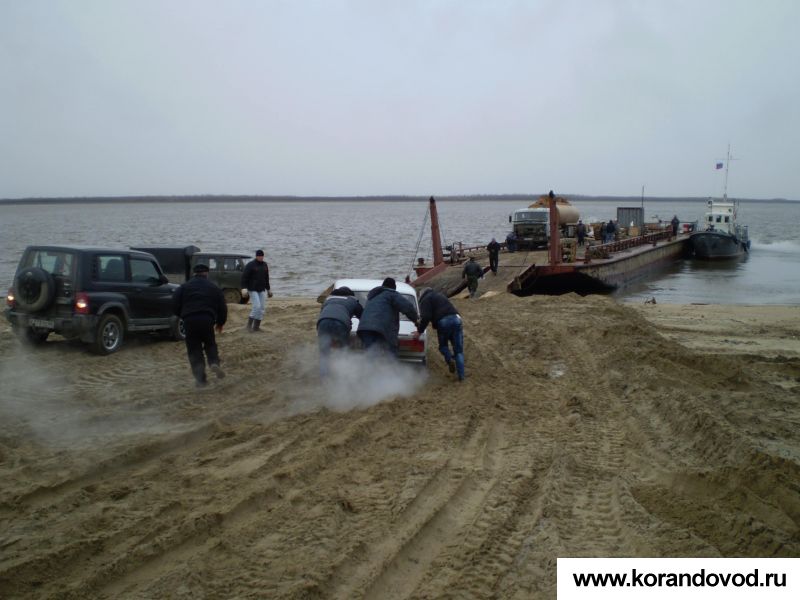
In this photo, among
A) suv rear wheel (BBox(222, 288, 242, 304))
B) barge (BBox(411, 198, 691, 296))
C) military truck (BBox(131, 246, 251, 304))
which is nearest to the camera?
military truck (BBox(131, 246, 251, 304))

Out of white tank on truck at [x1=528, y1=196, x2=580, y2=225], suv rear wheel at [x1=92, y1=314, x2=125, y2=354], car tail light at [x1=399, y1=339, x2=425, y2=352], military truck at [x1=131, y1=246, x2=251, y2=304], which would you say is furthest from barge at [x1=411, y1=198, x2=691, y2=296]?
car tail light at [x1=399, y1=339, x2=425, y2=352]

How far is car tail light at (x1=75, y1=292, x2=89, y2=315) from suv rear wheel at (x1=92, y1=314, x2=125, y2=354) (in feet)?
0.99

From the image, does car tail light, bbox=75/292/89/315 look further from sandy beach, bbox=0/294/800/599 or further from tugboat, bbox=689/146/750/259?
tugboat, bbox=689/146/750/259

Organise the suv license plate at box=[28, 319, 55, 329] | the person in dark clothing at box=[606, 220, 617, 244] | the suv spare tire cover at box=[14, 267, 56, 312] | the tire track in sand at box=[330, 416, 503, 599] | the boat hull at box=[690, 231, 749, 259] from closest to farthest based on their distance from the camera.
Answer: the tire track in sand at box=[330, 416, 503, 599]
the suv spare tire cover at box=[14, 267, 56, 312]
the suv license plate at box=[28, 319, 55, 329]
the person in dark clothing at box=[606, 220, 617, 244]
the boat hull at box=[690, 231, 749, 259]

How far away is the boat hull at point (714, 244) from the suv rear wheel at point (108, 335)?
40710 mm

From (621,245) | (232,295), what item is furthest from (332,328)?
(621,245)

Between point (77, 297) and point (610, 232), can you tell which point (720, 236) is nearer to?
point (610, 232)

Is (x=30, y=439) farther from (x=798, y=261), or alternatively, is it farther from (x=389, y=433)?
(x=798, y=261)

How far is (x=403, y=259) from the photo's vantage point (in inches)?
1635

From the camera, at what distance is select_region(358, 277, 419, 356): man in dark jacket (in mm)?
8133

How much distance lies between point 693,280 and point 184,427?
33017mm

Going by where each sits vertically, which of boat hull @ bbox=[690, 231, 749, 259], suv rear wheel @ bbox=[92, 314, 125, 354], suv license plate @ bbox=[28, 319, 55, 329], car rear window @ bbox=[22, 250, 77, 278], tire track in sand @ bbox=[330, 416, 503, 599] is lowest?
boat hull @ bbox=[690, 231, 749, 259]

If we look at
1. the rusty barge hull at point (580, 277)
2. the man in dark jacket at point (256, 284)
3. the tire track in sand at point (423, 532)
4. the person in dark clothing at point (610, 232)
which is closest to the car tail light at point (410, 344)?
the tire track in sand at point (423, 532)

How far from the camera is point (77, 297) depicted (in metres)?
9.98
